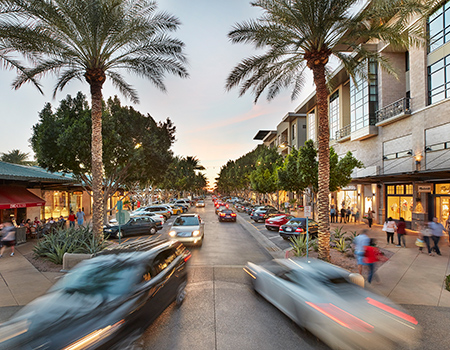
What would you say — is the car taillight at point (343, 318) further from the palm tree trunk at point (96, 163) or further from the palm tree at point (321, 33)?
the palm tree trunk at point (96, 163)

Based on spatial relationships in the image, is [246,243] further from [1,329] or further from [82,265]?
[1,329]

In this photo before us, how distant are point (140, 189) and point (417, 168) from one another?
36.0m

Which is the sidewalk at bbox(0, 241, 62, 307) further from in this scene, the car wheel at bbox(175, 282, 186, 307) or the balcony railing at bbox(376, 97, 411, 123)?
the balcony railing at bbox(376, 97, 411, 123)

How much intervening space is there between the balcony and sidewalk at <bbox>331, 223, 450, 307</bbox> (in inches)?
471

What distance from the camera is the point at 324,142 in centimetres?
1166

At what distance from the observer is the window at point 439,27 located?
18344 millimetres

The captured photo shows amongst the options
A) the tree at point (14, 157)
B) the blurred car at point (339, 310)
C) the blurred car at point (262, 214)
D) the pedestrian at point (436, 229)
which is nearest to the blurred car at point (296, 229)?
the pedestrian at point (436, 229)

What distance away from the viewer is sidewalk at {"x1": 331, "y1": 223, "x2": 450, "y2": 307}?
771 cm

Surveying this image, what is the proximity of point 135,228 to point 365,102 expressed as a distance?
79.9 feet

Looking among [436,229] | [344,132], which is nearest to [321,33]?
[436,229]

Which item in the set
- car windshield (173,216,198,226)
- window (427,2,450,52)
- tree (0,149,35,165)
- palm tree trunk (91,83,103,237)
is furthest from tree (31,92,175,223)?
tree (0,149,35,165)

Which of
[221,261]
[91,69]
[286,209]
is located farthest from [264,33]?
[286,209]

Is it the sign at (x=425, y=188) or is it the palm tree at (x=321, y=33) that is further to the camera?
the sign at (x=425, y=188)

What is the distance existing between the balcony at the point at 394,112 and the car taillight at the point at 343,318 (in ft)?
71.5
